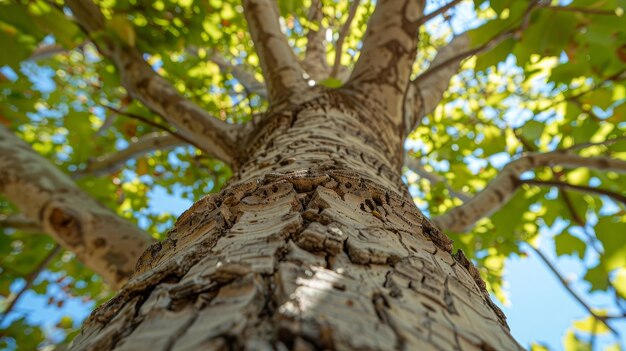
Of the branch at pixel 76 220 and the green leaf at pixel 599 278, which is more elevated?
the green leaf at pixel 599 278

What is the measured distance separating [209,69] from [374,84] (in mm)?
4256

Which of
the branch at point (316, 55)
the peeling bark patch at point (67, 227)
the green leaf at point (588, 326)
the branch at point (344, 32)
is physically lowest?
the peeling bark patch at point (67, 227)

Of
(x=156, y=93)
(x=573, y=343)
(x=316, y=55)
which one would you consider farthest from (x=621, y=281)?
(x=316, y=55)

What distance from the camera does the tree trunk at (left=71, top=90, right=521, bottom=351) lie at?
39 centimetres

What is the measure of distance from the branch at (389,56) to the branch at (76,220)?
1.32 meters

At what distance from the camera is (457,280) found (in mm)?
639

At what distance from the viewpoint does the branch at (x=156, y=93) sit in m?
2.13

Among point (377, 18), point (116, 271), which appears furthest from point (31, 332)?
point (377, 18)

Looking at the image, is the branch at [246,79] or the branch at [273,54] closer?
the branch at [273,54]

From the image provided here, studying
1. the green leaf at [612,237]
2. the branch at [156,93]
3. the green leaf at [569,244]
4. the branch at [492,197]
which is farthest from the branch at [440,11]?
the green leaf at [569,244]

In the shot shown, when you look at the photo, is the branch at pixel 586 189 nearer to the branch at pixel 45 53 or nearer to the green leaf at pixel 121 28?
the green leaf at pixel 121 28

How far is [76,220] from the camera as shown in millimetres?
1787

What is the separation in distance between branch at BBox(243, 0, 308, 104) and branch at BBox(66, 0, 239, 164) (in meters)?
0.34

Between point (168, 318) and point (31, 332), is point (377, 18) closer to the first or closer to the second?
point (168, 318)
